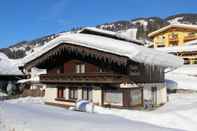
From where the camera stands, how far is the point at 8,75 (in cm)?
5356

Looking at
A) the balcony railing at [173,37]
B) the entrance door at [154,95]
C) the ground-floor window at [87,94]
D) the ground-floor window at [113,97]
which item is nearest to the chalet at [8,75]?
the ground-floor window at [87,94]

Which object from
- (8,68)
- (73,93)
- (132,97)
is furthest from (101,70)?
(8,68)

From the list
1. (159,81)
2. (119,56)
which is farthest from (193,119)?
(159,81)

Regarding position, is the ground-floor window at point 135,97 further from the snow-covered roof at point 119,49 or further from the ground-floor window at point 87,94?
the ground-floor window at point 87,94

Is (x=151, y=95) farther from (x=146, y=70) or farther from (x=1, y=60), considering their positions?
(x=1, y=60)

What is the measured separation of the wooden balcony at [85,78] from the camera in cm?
2886

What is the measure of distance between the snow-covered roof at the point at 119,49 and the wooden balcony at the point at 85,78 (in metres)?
2.03

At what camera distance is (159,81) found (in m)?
34.3

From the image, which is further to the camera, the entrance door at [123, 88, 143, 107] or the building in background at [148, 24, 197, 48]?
the building in background at [148, 24, 197, 48]

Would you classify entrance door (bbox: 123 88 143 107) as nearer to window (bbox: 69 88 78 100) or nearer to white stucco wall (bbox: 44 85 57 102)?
window (bbox: 69 88 78 100)

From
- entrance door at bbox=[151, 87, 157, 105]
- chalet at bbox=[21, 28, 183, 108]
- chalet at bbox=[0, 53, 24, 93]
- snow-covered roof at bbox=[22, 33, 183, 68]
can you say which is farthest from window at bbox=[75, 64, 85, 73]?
chalet at bbox=[0, 53, 24, 93]

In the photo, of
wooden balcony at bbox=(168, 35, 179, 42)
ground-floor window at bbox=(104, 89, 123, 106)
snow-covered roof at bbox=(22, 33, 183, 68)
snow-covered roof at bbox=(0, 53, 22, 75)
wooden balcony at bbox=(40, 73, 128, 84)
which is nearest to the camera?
snow-covered roof at bbox=(22, 33, 183, 68)

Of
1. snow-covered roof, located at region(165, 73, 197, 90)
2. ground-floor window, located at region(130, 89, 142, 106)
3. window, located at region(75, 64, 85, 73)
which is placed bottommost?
ground-floor window, located at region(130, 89, 142, 106)

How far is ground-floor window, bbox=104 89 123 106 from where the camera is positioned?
1162 inches
